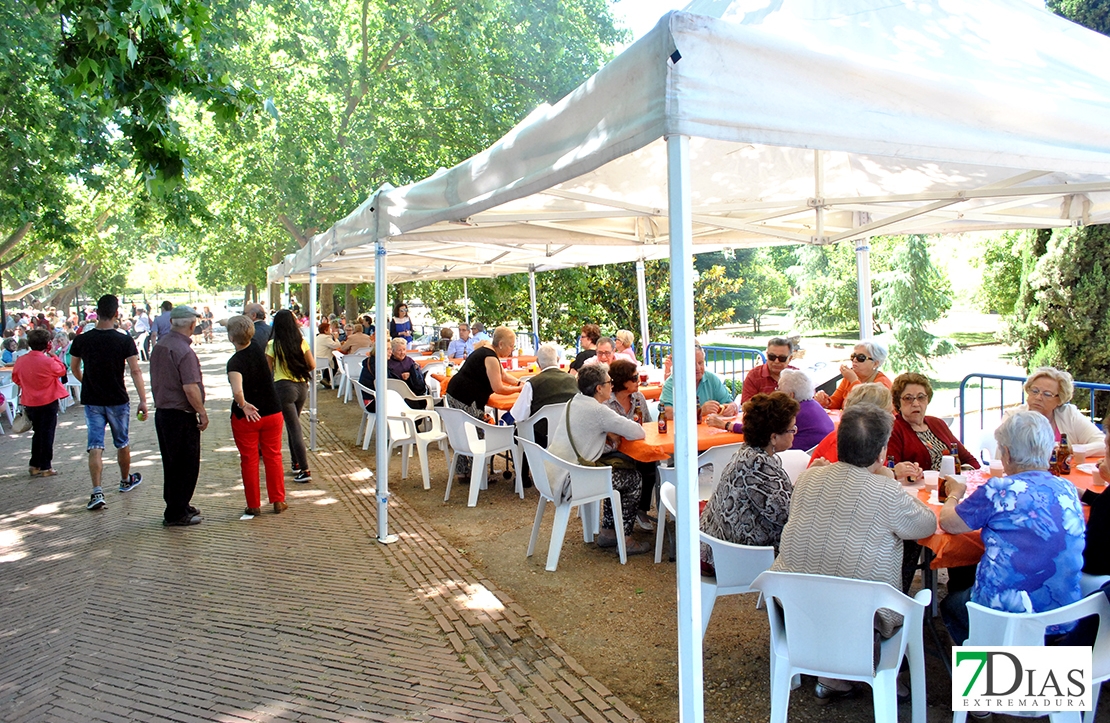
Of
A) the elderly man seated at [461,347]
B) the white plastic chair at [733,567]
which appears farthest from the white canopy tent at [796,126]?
the elderly man seated at [461,347]

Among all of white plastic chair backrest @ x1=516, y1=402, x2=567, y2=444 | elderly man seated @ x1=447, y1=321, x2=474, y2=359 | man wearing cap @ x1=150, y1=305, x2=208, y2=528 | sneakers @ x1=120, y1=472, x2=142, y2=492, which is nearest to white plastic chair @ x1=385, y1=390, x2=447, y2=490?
white plastic chair backrest @ x1=516, y1=402, x2=567, y2=444

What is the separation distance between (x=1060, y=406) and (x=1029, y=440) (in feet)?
6.52

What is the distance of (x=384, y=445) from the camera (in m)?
5.80

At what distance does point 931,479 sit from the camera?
374 centimetres

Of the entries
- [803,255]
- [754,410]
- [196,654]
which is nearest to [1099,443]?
[754,410]

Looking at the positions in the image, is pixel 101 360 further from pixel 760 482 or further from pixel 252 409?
pixel 760 482

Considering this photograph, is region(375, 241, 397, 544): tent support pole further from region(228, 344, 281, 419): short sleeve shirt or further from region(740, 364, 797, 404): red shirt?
region(740, 364, 797, 404): red shirt

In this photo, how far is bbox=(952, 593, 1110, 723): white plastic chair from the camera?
99.7 inches

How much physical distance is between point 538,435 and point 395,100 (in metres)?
12.5

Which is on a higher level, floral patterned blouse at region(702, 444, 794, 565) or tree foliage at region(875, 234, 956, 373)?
tree foliage at region(875, 234, 956, 373)

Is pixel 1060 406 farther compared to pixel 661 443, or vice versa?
pixel 661 443

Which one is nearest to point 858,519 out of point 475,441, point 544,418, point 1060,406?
point 1060,406

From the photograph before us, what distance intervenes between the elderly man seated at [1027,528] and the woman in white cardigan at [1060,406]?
5.87 feet

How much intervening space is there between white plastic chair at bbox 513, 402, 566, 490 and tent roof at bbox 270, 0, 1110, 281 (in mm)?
1506
